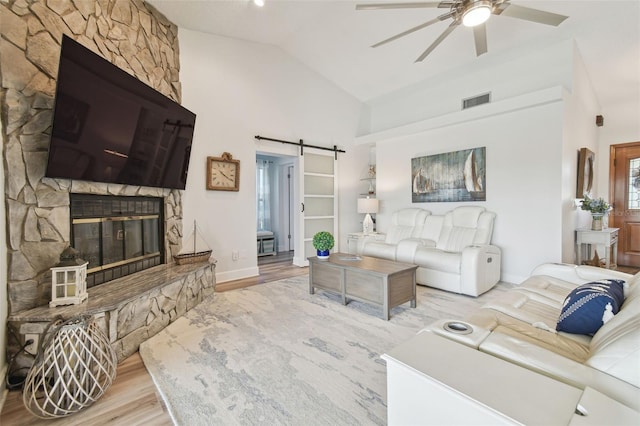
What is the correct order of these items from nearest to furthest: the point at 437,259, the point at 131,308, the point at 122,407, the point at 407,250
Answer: the point at 122,407 < the point at 131,308 < the point at 437,259 < the point at 407,250

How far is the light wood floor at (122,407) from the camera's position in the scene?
4.99 ft

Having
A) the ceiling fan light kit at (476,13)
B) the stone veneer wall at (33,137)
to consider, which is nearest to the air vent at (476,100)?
the ceiling fan light kit at (476,13)

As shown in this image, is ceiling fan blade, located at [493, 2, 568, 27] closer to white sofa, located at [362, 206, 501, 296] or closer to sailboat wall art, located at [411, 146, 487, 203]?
Answer: sailboat wall art, located at [411, 146, 487, 203]

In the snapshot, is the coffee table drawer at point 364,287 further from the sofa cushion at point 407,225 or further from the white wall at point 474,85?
the white wall at point 474,85

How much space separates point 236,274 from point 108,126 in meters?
2.62

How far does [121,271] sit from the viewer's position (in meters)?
2.75

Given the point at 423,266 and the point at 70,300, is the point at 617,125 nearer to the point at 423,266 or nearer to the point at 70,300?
the point at 423,266

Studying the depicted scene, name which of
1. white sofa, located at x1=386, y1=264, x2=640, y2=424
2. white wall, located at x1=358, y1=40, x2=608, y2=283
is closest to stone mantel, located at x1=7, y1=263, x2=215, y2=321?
white sofa, located at x1=386, y1=264, x2=640, y2=424

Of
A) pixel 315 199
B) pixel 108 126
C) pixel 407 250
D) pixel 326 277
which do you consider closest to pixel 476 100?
pixel 407 250

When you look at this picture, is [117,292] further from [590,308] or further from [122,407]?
[590,308]

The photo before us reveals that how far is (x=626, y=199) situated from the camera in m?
4.84

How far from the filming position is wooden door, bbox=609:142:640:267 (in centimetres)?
476

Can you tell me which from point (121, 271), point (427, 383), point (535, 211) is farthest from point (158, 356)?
point (535, 211)

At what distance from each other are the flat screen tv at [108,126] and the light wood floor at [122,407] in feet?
4.80
